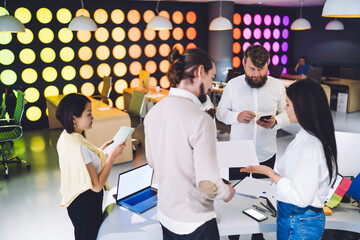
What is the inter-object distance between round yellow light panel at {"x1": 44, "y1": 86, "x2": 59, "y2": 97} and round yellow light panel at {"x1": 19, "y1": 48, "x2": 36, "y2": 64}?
69 centimetres

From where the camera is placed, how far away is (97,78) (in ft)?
25.8

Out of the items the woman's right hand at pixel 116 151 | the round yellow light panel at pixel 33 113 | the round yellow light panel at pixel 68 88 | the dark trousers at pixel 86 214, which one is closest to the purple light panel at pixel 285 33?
the round yellow light panel at pixel 68 88

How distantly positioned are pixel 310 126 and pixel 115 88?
714cm

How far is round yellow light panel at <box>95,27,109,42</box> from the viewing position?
25.1ft

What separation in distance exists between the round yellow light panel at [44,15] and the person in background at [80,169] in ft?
18.9

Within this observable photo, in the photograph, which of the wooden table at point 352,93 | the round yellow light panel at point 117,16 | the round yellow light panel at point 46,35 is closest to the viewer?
the round yellow light panel at point 46,35

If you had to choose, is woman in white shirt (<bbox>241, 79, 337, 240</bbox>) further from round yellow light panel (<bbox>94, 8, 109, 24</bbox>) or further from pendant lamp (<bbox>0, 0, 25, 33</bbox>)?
round yellow light panel (<bbox>94, 8, 109, 24</bbox>)

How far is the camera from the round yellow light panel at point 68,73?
24.2 feet

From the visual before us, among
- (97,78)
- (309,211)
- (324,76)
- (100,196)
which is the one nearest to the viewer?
(309,211)

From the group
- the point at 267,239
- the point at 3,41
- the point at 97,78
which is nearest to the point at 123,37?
the point at 97,78

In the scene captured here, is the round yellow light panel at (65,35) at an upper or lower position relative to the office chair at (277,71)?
upper

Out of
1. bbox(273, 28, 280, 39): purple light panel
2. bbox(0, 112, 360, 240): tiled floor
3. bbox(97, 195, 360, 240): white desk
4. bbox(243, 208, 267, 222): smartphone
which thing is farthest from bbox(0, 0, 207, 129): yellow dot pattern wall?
bbox(243, 208, 267, 222): smartphone

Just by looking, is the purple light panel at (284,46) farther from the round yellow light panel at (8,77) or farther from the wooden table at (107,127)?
the round yellow light panel at (8,77)

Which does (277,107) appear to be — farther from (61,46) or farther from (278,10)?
(278,10)
